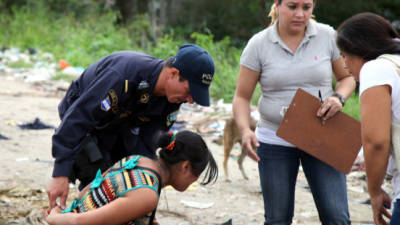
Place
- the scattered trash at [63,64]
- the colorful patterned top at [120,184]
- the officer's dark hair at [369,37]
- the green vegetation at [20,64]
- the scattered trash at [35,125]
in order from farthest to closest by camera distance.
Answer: the green vegetation at [20,64], the scattered trash at [63,64], the scattered trash at [35,125], the colorful patterned top at [120,184], the officer's dark hair at [369,37]

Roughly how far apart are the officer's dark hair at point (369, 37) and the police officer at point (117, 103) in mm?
915

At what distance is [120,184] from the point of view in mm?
2615

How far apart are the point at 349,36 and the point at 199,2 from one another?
18.9 meters

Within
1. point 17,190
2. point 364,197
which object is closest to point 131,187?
point 17,190

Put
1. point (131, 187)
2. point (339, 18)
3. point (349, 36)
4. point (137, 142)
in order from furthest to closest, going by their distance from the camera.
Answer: point (339, 18) < point (137, 142) < point (131, 187) < point (349, 36)

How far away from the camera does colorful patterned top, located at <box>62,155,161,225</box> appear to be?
2604 millimetres

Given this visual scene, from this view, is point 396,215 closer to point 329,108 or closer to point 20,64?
point 329,108

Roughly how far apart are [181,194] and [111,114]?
95.8 inches

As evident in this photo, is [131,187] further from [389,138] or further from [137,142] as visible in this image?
[389,138]

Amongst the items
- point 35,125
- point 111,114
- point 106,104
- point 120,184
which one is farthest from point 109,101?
point 35,125

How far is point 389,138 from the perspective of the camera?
2.10 metres

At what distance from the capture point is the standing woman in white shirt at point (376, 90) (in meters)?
2.04

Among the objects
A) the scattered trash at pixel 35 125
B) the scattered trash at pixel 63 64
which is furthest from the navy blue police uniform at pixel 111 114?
the scattered trash at pixel 63 64

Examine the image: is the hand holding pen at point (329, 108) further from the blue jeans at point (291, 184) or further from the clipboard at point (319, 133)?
the blue jeans at point (291, 184)
